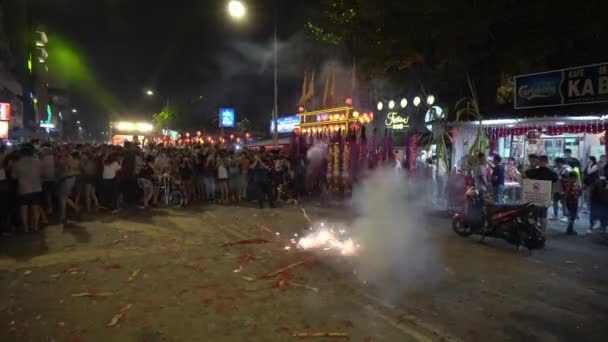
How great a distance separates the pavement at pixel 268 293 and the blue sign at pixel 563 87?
4.78m

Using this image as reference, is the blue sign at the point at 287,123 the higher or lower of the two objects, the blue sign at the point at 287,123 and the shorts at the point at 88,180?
the higher

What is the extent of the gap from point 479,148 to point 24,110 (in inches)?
1522

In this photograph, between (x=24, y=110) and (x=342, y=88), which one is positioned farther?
(x=24, y=110)

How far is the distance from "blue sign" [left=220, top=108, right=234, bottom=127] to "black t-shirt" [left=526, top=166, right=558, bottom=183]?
28.2 m

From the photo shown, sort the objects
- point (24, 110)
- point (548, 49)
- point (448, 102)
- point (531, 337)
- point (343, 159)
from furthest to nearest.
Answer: point (24, 110) → point (448, 102) → point (343, 159) → point (548, 49) → point (531, 337)

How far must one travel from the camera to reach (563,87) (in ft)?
37.2

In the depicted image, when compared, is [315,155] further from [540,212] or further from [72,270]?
[72,270]

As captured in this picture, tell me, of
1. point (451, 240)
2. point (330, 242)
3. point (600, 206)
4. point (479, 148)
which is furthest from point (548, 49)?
point (330, 242)

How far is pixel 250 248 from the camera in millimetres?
7215

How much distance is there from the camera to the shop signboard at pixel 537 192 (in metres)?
7.21

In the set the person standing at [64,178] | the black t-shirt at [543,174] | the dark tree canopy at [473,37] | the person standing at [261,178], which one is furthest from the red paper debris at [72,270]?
the dark tree canopy at [473,37]

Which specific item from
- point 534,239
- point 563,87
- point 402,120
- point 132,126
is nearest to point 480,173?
point 534,239

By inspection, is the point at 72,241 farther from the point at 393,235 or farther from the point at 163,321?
the point at 393,235

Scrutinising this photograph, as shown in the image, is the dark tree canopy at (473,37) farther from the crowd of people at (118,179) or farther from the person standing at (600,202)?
the crowd of people at (118,179)
